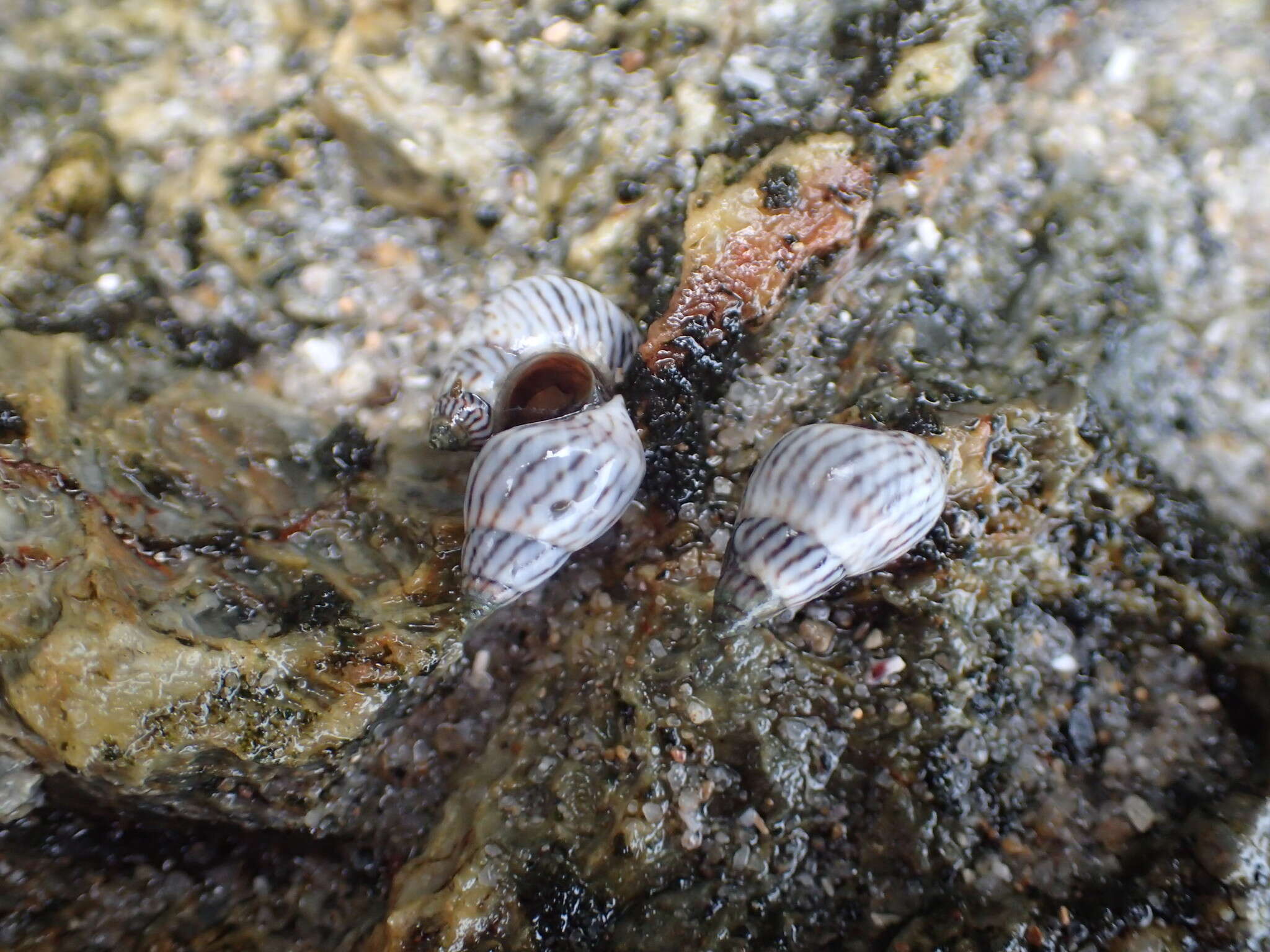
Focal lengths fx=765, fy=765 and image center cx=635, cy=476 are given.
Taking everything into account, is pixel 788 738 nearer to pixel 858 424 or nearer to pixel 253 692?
pixel 858 424

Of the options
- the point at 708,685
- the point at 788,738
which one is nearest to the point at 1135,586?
the point at 788,738

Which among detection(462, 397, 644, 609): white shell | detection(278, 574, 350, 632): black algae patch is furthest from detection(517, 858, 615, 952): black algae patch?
detection(278, 574, 350, 632): black algae patch

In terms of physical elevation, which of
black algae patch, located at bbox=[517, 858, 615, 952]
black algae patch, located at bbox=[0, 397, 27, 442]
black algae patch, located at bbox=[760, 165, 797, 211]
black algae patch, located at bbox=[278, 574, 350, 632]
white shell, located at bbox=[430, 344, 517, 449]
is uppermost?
black algae patch, located at bbox=[760, 165, 797, 211]

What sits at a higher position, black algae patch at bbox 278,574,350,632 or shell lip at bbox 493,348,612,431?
shell lip at bbox 493,348,612,431

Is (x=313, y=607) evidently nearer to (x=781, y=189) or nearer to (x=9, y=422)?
(x=9, y=422)

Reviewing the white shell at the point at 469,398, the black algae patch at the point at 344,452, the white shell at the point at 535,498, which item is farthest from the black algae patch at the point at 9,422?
the white shell at the point at 535,498

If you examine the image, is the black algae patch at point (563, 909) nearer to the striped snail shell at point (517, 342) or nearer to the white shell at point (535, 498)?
the white shell at point (535, 498)

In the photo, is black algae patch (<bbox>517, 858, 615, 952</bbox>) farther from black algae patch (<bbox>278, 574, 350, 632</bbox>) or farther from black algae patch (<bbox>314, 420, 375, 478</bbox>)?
black algae patch (<bbox>314, 420, 375, 478</bbox>)
